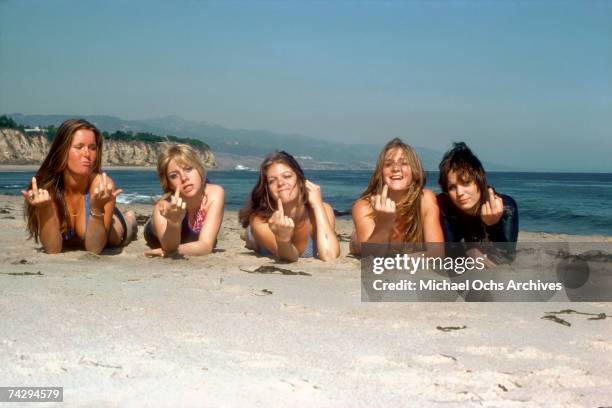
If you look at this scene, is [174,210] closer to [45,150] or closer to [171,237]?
[171,237]

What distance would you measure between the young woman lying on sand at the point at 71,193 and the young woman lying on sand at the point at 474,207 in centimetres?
303

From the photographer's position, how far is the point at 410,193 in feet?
17.6

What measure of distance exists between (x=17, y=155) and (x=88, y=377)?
81128 mm

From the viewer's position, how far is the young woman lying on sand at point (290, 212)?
18.5ft

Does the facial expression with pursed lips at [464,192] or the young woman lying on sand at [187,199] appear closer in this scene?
the facial expression with pursed lips at [464,192]

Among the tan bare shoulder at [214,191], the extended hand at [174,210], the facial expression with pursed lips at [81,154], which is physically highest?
the facial expression with pursed lips at [81,154]

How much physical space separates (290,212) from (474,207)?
5.49 ft

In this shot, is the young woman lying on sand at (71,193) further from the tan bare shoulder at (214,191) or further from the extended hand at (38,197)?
the tan bare shoulder at (214,191)

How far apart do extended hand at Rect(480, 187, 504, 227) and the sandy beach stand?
1.21 m

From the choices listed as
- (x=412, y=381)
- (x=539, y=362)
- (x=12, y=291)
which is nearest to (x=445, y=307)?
(x=539, y=362)

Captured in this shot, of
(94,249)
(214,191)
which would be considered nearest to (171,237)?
(214,191)

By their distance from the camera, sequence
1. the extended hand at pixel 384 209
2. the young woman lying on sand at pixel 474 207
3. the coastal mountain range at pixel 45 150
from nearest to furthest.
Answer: the extended hand at pixel 384 209 < the young woman lying on sand at pixel 474 207 < the coastal mountain range at pixel 45 150

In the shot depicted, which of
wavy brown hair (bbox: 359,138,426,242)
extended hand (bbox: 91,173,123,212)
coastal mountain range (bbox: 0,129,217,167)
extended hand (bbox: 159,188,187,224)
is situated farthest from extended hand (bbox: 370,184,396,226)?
coastal mountain range (bbox: 0,129,217,167)

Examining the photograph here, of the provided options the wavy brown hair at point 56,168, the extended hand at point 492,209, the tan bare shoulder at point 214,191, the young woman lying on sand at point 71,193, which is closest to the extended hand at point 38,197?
the young woman lying on sand at point 71,193
